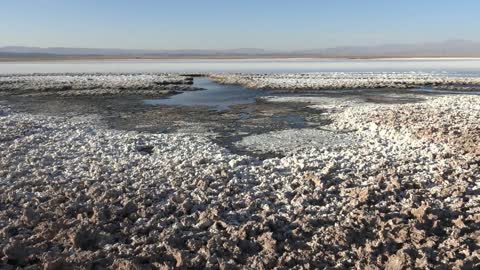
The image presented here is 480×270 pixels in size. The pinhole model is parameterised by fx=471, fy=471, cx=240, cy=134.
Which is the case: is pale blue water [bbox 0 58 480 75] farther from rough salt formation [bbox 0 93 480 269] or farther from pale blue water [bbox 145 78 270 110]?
rough salt formation [bbox 0 93 480 269]

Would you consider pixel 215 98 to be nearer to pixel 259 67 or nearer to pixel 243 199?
pixel 243 199

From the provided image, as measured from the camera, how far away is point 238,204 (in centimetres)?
729

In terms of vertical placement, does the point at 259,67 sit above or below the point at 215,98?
above

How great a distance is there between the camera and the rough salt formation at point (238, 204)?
5688mm

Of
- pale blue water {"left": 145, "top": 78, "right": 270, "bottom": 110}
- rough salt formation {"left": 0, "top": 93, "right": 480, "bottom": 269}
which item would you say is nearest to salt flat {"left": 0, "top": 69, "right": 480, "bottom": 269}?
rough salt formation {"left": 0, "top": 93, "right": 480, "bottom": 269}

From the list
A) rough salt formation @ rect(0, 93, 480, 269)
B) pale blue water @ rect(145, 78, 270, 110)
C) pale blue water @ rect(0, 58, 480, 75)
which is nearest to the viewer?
rough salt formation @ rect(0, 93, 480, 269)

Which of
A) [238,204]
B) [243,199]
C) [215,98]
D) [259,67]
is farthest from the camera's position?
[259,67]

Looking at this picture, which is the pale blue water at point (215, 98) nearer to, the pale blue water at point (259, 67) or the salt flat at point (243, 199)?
the salt flat at point (243, 199)

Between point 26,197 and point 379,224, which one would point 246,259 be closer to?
point 379,224

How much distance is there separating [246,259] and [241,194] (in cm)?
216

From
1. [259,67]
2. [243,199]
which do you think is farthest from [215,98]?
[259,67]

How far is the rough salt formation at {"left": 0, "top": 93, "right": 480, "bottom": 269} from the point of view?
5688 millimetres

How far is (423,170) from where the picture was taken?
894 cm

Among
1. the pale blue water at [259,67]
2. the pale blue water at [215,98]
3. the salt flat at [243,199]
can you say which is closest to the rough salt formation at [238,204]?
the salt flat at [243,199]
